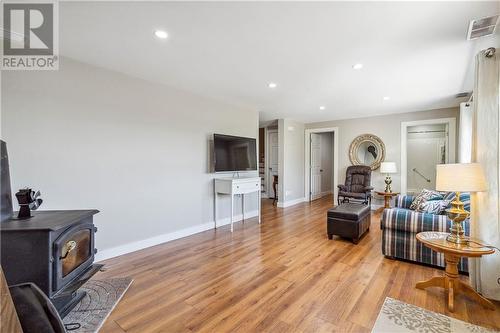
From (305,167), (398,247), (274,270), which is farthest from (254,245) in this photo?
(305,167)

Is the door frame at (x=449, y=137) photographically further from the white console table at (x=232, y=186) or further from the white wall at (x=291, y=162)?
the white console table at (x=232, y=186)

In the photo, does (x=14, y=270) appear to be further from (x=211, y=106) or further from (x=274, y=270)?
(x=211, y=106)

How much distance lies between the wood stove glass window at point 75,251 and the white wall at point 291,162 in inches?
185

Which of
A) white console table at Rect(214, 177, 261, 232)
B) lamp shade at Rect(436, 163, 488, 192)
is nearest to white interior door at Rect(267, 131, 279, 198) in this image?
white console table at Rect(214, 177, 261, 232)

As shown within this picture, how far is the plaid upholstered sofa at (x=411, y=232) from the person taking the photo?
8.33 feet

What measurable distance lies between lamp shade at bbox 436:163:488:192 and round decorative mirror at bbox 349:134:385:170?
4.15 meters

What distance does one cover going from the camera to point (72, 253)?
1844mm

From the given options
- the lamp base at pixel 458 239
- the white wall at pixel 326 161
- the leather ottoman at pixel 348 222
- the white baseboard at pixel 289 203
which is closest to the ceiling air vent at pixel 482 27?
the lamp base at pixel 458 239

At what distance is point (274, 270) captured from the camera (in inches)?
101

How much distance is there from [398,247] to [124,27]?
3.79 meters

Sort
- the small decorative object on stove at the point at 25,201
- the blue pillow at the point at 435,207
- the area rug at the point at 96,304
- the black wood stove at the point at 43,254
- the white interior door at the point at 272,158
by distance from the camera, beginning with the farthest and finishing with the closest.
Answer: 1. the white interior door at the point at 272,158
2. the blue pillow at the point at 435,207
3. the small decorative object on stove at the point at 25,201
4. the area rug at the point at 96,304
5. the black wood stove at the point at 43,254

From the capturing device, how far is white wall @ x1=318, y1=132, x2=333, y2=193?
8.02 meters

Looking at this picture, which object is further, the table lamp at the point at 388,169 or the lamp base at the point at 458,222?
the table lamp at the point at 388,169

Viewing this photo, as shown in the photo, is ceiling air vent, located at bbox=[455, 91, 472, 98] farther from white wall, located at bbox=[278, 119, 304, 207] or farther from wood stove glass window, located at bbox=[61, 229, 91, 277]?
wood stove glass window, located at bbox=[61, 229, 91, 277]
